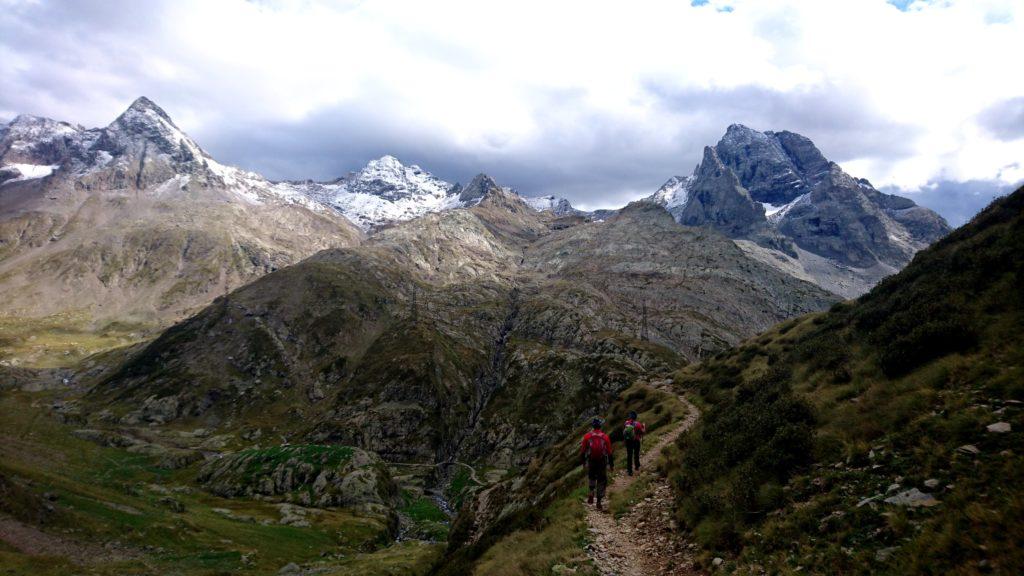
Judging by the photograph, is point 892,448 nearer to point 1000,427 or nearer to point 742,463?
point 1000,427

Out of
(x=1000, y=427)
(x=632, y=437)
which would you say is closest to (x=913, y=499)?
(x=1000, y=427)

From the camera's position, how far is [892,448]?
1473 centimetres

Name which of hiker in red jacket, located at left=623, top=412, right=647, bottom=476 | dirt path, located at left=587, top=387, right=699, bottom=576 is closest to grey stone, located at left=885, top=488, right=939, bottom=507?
dirt path, located at left=587, top=387, right=699, bottom=576

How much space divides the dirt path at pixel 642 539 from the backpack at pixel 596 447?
2.83 meters

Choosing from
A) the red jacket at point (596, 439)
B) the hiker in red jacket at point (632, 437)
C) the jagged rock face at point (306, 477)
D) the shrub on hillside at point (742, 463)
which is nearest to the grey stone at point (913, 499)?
the shrub on hillside at point (742, 463)

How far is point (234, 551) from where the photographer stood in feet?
174

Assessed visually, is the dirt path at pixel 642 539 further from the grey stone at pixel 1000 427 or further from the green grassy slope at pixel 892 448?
the grey stone at pixel 1000 427

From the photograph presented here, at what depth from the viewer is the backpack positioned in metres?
25.3

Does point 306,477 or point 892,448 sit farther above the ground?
point 892,448

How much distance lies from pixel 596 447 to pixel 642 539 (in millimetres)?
5686

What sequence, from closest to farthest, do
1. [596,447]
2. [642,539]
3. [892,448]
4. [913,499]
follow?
[913,499] → [892,448] → [642,539] → [596,447]

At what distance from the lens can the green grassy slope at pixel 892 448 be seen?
33.5 feet

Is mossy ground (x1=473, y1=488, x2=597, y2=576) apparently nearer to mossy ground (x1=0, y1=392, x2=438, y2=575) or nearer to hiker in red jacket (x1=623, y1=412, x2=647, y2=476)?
hiker in red jacket (x1=623, y1=412, x2=647, y2=476)

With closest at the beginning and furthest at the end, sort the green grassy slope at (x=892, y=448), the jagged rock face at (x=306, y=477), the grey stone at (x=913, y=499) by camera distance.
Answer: the green grassy slope at (x=892, y=448)
the grey stone at (x=913, y=499)
the jagged rock face at (x=306, y=477)
